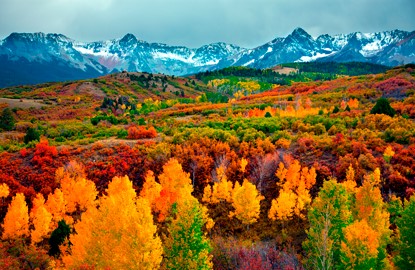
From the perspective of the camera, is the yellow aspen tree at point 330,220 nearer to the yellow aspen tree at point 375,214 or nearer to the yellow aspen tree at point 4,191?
the yellow aspen tree at point 375,214

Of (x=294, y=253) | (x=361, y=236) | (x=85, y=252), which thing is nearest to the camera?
(x=361, y=236)

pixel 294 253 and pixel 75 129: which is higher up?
pixel 75 129

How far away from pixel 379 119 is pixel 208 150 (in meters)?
32.1

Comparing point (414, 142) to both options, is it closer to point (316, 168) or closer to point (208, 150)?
point (316, 168)

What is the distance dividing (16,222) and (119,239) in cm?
1850

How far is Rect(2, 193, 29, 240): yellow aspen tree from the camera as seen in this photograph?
36344 mm

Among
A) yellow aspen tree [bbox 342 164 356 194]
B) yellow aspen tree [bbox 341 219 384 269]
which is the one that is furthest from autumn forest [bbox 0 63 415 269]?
yellow aspen tree [bbox 342 164 356 194]

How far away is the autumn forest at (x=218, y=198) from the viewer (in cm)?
2367

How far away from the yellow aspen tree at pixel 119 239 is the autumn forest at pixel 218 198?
0.09m

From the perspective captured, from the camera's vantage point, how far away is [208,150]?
2056 inches

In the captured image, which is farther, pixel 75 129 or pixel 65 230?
pixel 75 129

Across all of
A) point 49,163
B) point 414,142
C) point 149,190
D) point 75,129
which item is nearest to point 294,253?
point 149,190

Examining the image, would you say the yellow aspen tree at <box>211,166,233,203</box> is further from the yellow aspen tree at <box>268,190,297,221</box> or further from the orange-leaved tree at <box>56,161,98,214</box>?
the orange-leaved tree at <box>56,161,98,214</box>

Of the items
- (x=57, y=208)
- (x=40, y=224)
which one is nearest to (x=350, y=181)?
(x=57, y=208)
